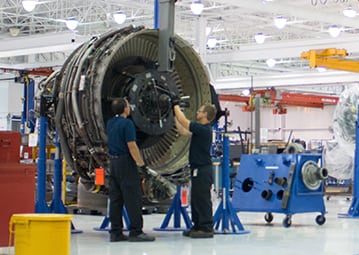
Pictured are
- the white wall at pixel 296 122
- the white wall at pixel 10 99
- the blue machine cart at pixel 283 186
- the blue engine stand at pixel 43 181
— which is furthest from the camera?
the white wall at pixel 296 122

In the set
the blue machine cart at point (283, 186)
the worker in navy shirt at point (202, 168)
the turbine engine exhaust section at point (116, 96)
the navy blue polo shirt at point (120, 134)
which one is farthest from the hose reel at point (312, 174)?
the navy blue polo shirt at point (120, 134)

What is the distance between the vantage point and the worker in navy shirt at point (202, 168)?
27.7ft

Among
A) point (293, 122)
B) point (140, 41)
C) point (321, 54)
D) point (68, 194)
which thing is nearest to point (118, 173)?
point (140, 41)

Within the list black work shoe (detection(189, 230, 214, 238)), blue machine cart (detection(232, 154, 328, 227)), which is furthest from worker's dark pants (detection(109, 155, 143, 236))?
blue machine cart (detection(232, 154, 328, 227))

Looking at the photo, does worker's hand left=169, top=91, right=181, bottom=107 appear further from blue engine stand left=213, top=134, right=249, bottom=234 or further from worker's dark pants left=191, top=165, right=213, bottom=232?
blue engine stand left=213, top=134, right=249, bottom=234

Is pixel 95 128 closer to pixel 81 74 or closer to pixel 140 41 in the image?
pixel 81 74

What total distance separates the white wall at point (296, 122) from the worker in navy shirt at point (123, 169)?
32.3 metres

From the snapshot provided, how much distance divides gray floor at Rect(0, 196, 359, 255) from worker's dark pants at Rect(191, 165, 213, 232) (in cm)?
27

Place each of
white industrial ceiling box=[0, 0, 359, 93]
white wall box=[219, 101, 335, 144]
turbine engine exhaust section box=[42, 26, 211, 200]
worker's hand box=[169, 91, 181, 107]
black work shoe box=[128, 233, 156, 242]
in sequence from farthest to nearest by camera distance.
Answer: white wall box=[219, 101, 335, 144] → white industrial ceiling box=[0, 0, 359, 93] → worker's hand box=[169, 91, 181, 107] → turbine engine exhaust section box=[42, 26, 211, 200] → black work shoe box=[128, 233, 156, 242]

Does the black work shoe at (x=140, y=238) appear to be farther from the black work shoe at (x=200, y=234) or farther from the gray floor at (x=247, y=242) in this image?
the black work shoe at (x=200, y=234)

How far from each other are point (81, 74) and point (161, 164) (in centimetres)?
152

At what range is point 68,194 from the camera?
1330cm

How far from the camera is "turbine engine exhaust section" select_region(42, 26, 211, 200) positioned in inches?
317

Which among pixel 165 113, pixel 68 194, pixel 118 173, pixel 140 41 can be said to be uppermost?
pixel 140 41
